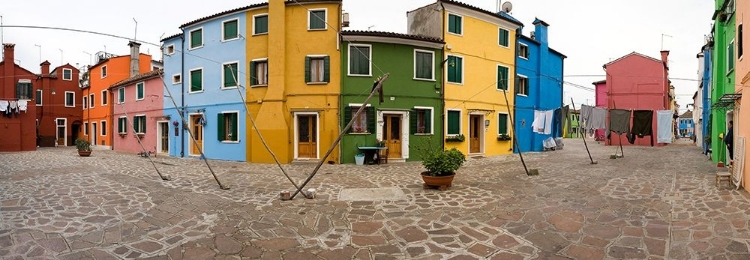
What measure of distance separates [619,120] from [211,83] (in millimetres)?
20691

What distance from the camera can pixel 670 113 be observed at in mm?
18172

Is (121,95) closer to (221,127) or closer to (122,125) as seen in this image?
(122,125)

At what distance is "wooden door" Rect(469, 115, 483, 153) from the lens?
1916 cm

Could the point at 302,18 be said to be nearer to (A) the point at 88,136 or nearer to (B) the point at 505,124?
(B) the point at 505,124

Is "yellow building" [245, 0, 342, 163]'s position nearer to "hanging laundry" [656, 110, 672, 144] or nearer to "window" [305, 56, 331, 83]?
"window" [305, 56, 331, 83]

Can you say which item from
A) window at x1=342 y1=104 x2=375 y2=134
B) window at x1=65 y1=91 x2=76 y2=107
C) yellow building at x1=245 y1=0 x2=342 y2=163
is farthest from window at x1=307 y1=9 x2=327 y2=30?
window at x1=65 y1=91 x2=76 y2=107

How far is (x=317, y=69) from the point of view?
16203 millimetres

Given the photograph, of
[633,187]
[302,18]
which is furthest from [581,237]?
[302,18]

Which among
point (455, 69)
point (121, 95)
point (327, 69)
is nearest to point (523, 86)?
point (455, 69)

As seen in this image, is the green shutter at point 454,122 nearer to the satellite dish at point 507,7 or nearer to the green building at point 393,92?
the green building at point 393,92

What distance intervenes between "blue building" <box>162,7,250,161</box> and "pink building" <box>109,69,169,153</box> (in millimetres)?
1718

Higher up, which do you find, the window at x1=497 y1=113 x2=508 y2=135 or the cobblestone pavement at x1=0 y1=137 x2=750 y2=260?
the window at x1=497 y1=113 x2=508 y2=135

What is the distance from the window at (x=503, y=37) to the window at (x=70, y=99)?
39.5m

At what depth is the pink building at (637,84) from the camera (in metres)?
29.0
